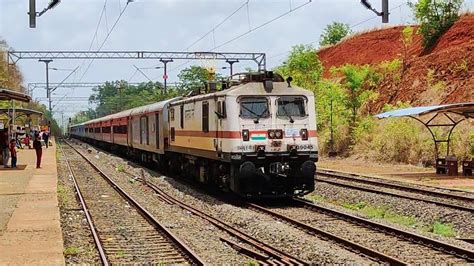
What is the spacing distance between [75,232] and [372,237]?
5.71m

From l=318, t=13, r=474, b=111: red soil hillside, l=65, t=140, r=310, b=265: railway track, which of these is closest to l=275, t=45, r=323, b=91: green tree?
l=318, t=13, r=474, b=111: red soil hillside

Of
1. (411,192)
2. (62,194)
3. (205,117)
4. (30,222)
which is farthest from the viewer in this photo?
(62,194)

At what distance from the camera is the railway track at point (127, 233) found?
1046cm

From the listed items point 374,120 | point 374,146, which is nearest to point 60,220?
point 374,146

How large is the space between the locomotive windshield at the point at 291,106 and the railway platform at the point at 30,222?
5864 millimetres

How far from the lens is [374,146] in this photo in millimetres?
32500

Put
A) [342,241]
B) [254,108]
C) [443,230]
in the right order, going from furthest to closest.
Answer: [254,108]
[443,230]
[342,241]

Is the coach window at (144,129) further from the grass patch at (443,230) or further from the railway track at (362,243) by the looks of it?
the grass patch at (443,230)

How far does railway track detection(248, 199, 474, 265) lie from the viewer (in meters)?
9.95

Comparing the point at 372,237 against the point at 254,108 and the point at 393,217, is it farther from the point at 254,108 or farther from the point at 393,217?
the point at 254,108

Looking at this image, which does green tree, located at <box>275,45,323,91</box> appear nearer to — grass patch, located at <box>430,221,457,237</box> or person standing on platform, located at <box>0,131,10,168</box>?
person standing on platform, located at <box>0,131,10,168</box>

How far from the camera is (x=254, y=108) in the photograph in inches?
643

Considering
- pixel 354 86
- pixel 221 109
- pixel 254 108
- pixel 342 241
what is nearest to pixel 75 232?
pixel 221 109

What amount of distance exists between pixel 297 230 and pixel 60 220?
17.7ft
